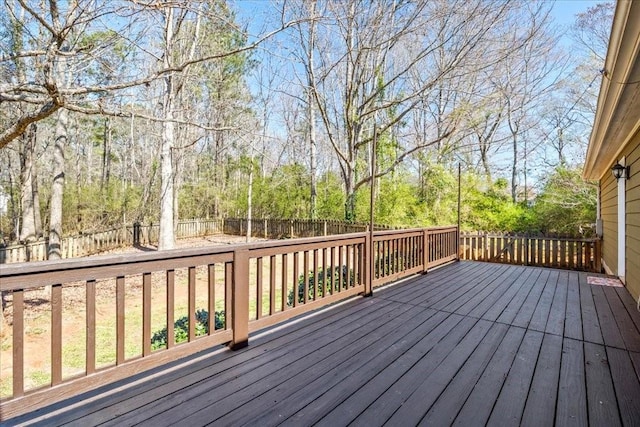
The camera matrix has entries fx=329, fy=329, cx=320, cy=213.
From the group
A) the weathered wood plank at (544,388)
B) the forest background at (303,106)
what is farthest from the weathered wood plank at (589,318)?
the forest background at (303,106)

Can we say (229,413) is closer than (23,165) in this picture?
Yes

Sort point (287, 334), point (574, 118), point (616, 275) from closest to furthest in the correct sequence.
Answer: point (287, 334), point (616, 275), point (574, 118)

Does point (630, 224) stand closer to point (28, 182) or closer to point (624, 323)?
point (624, 323)

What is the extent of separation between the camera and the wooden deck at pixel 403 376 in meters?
1.60

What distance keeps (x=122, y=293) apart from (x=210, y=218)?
15868 mm

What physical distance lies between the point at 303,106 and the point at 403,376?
14.1 m

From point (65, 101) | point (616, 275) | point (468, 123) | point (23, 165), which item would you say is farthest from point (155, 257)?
point (23, 165)

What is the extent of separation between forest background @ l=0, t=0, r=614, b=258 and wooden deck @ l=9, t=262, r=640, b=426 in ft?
6.15

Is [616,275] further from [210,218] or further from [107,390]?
[210,218]

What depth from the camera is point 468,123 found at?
1006 centimetres

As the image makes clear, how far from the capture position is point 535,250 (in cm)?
712

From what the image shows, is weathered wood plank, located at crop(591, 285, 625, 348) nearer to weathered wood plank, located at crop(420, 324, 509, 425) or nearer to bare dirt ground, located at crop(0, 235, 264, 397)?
weathered wood plank, located at crop(420, 324, 509, 425)

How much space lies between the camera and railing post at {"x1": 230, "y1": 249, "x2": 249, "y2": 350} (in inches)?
91.6

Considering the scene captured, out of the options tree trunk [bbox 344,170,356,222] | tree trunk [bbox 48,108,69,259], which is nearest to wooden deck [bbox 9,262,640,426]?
tree trunk [bbox 344,170,356,222]
